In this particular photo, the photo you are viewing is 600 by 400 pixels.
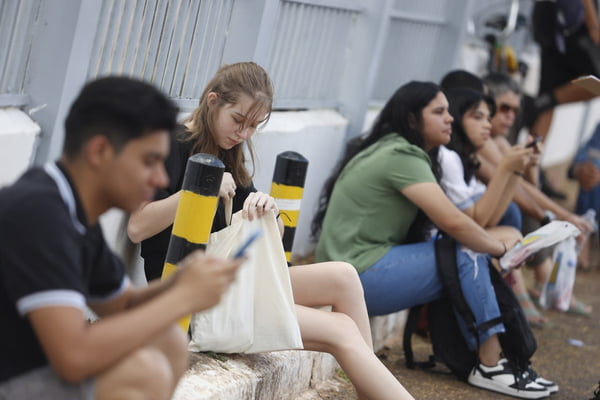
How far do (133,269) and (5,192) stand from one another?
1995 mm

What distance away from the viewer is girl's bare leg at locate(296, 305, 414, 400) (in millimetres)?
3768

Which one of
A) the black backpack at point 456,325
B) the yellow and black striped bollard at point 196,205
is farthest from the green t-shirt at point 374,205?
the yellow and black striped bollard at point 196,205

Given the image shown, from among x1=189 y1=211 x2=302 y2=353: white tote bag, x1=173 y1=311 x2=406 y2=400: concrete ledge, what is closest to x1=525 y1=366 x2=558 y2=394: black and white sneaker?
x1=173 y1=311 x2=406 y2=400: concrete ledge

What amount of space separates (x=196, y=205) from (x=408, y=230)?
199 cm

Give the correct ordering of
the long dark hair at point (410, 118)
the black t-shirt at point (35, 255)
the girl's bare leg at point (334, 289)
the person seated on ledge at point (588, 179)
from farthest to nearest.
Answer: the person seated on ledge at point (588, 179)
the long dark hair at point (410, 118)
the girl's bare leg at point (334, 289)
the black t-shirt at point (35, 255)

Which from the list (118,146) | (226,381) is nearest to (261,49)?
(226,381)

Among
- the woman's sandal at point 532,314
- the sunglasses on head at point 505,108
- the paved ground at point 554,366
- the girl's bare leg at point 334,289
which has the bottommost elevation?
the paved ground at point 554,366

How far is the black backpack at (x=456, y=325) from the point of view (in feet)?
16.2

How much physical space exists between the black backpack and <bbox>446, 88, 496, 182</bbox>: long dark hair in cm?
77

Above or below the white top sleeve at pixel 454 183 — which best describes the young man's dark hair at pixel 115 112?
above

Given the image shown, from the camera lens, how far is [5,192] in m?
2.21

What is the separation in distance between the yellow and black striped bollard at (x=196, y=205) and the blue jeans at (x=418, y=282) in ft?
5.07

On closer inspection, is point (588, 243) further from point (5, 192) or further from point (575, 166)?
point (5, 192)

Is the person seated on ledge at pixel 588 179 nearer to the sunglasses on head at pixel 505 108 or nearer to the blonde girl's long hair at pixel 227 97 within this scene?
the sunglasses on head at pixel 505 108
